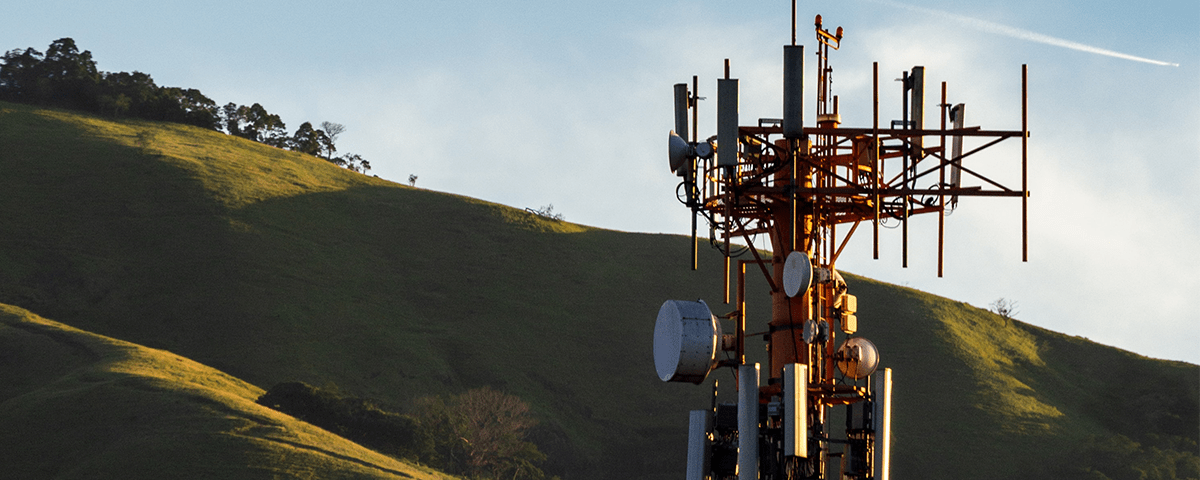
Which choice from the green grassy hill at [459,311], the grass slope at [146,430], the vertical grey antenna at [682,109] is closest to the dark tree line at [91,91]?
the green grassy hill at [459,311]

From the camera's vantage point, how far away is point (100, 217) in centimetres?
10231

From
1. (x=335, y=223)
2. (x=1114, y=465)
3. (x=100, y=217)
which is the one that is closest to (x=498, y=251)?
(x=335, y=223)

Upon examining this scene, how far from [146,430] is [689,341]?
45.9m

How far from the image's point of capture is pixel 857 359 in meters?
17.0

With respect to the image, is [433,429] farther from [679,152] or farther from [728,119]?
[728,119]

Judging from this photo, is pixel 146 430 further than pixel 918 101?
Yes

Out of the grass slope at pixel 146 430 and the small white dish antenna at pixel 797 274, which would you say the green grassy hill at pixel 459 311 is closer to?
the grass slope at pixel 146 430

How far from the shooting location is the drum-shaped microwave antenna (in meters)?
17.0

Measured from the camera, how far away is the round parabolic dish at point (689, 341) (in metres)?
16.1

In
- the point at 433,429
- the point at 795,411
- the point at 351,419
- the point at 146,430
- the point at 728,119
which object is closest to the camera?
the point at 795,411

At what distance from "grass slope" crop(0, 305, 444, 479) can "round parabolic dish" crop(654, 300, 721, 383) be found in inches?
1534

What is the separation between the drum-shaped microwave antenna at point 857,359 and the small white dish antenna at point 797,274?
213cm

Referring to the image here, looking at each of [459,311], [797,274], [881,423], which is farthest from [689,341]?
[459,311]

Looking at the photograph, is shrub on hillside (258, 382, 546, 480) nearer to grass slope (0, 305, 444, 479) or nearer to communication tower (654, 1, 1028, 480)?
grass slope (0, 305, 444, 479)
